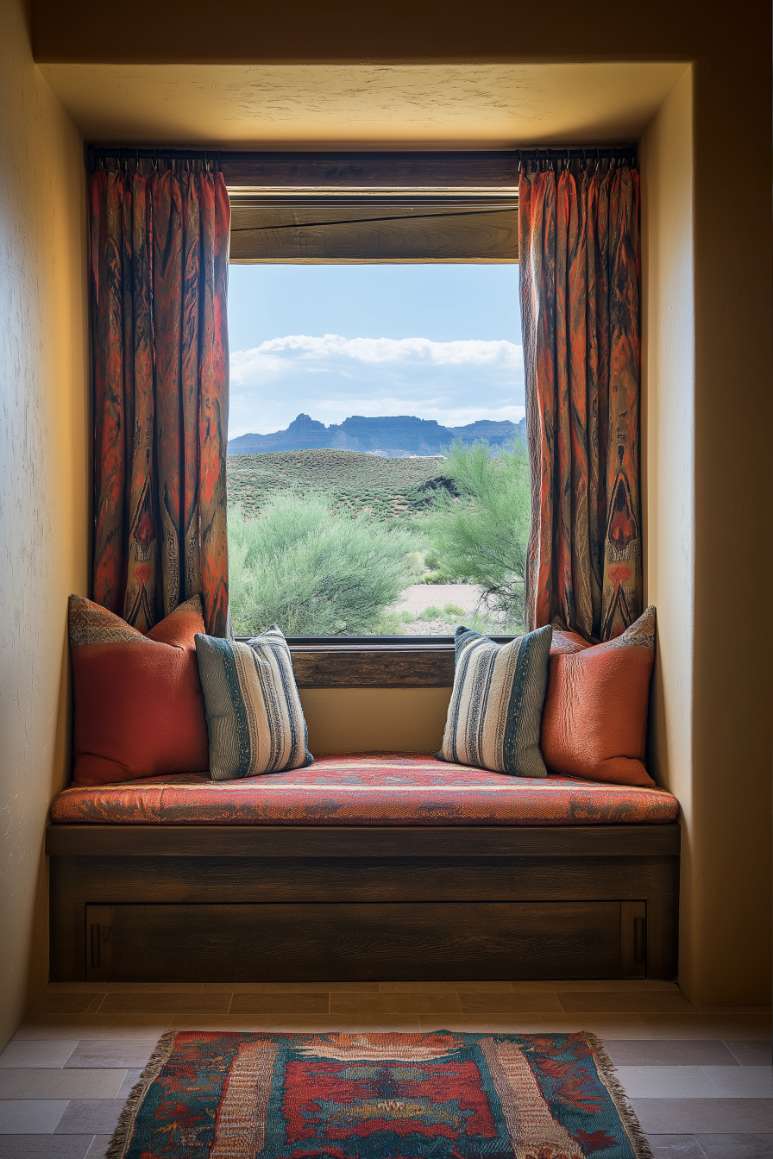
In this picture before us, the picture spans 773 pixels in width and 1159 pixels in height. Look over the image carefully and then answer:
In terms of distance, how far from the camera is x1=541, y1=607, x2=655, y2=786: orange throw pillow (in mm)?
3207

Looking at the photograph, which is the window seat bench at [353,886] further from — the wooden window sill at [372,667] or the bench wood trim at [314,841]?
the wooden window sill at [372,667]

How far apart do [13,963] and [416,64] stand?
8.85ft

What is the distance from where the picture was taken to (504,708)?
332 cm

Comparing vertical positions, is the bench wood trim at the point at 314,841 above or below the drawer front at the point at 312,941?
above

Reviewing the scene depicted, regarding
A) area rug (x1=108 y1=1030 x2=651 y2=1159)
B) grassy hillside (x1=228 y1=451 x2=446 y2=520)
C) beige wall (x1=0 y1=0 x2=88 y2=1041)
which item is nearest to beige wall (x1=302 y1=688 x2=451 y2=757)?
grassy hillside (x1=228 y1=451 x2=446 y2=520)

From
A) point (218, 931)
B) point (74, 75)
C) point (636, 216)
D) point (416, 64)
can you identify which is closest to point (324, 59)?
point (416, 64)

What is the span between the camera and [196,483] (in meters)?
3.54

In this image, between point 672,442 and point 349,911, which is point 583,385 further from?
point 349,911

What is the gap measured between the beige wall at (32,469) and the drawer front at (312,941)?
244 millimetres

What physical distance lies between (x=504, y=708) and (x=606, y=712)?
0.32 metres

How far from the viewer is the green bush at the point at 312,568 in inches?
148

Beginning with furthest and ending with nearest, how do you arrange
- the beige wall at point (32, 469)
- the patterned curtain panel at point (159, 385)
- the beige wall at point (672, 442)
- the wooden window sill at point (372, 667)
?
1. the wooden window sill at point (372, 667)
2. the patterned curtain panel at point (159, 385)
3. the beige wall at point (672, 442)
4. the beige wall at point (32, 469)

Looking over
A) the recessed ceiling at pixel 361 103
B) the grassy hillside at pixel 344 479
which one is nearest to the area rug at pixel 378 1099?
the grassy hillside at pixel 344 479

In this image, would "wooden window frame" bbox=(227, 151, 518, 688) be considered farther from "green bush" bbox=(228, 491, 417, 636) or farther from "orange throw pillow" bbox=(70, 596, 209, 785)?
"orange throw pillow" bbox=(70, 596, 209, 785)
